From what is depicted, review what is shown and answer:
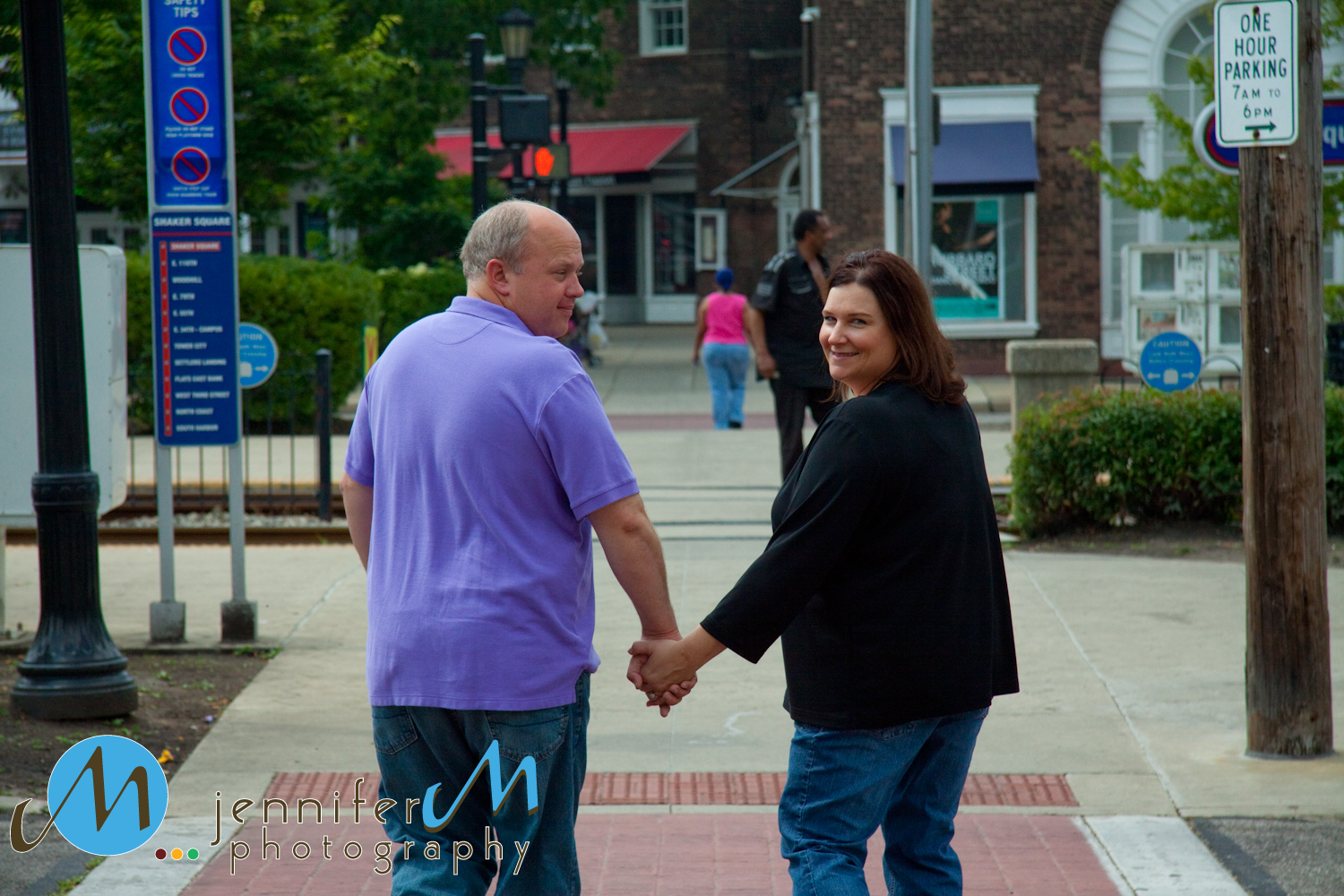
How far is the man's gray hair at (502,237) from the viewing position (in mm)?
3076

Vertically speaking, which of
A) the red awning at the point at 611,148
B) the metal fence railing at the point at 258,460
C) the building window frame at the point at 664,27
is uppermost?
the building window frame at the point at 664,27

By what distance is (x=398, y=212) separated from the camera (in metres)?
23.4

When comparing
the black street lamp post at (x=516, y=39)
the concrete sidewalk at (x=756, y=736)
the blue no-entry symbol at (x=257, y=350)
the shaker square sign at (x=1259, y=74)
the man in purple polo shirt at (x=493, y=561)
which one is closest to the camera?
the man in purple polo shirt at (x=493, y=561)

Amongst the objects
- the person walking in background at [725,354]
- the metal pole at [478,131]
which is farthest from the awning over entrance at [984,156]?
the metal pole at [478,131]

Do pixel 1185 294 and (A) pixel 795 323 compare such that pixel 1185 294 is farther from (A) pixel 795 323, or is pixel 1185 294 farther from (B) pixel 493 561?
(B) pixel 493 561

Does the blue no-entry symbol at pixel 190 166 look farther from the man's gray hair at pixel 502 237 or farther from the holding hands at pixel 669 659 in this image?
the holding hands at pixel 669 659

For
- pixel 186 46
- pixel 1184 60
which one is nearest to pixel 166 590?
pixel 186 46

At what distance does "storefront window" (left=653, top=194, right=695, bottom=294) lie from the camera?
3541 cm

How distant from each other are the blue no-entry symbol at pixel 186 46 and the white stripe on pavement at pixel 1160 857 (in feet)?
15.9

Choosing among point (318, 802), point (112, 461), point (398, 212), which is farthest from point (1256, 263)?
point (398, 212)

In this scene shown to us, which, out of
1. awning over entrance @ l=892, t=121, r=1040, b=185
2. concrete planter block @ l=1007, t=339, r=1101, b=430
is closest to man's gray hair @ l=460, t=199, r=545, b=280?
concrete planter block @ l=1007, t=339, r=1101, b=430

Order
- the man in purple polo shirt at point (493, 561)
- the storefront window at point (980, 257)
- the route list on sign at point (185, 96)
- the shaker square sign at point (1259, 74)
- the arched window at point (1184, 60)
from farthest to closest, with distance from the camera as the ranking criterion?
the storefront window at point (980, 257) → the arched window at point (1184, 60) → the route list on sign at point (185, 96) → the shaker square sign at point (1259, 74) → the man in purple polo shirt at point (493, 561)

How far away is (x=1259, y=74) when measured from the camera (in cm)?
516

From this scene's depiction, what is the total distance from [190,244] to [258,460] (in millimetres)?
6535
